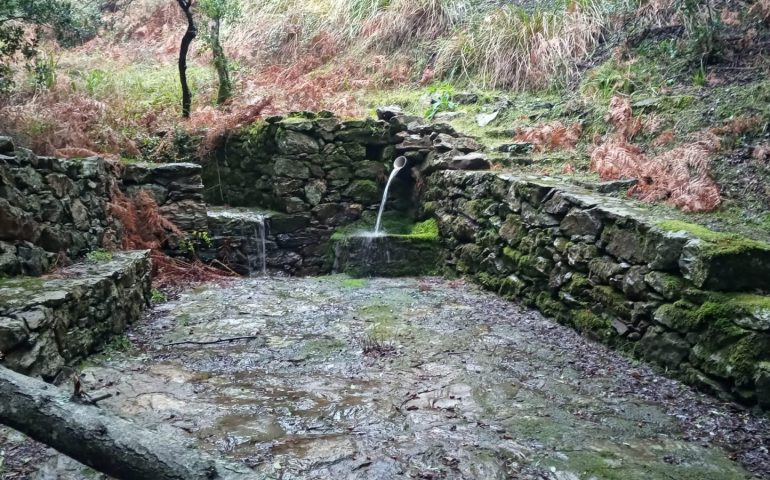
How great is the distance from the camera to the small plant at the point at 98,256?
502cm

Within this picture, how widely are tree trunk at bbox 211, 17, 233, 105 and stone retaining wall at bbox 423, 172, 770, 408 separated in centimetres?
476

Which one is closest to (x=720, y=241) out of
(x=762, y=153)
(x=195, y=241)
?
(x=762, y=153)

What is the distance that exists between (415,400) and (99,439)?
1.98 m

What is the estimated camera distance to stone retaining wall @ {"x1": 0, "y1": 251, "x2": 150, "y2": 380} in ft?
10.1

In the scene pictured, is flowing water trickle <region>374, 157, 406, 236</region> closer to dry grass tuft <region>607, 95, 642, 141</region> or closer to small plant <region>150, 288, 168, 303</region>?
dry grass tuft <region>607, 95, 642, 141</region>

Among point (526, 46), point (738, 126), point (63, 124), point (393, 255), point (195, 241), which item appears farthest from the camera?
point (526, 46)

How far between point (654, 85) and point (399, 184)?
3496 mm

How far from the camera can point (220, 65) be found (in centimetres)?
928

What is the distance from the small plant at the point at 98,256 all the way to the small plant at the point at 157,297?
0.67 meters

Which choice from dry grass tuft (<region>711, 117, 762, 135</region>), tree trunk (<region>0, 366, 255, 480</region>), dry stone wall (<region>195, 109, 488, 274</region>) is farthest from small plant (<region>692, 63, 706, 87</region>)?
tree trunk (<region>0, 366, 255, 480</region>)

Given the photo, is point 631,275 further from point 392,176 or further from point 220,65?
point 220,65

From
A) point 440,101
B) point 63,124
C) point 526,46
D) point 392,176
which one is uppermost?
point 526,46

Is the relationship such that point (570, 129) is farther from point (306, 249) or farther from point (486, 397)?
point (486, 397)

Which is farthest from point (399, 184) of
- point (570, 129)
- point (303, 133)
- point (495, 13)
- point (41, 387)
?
point (41, 387)
